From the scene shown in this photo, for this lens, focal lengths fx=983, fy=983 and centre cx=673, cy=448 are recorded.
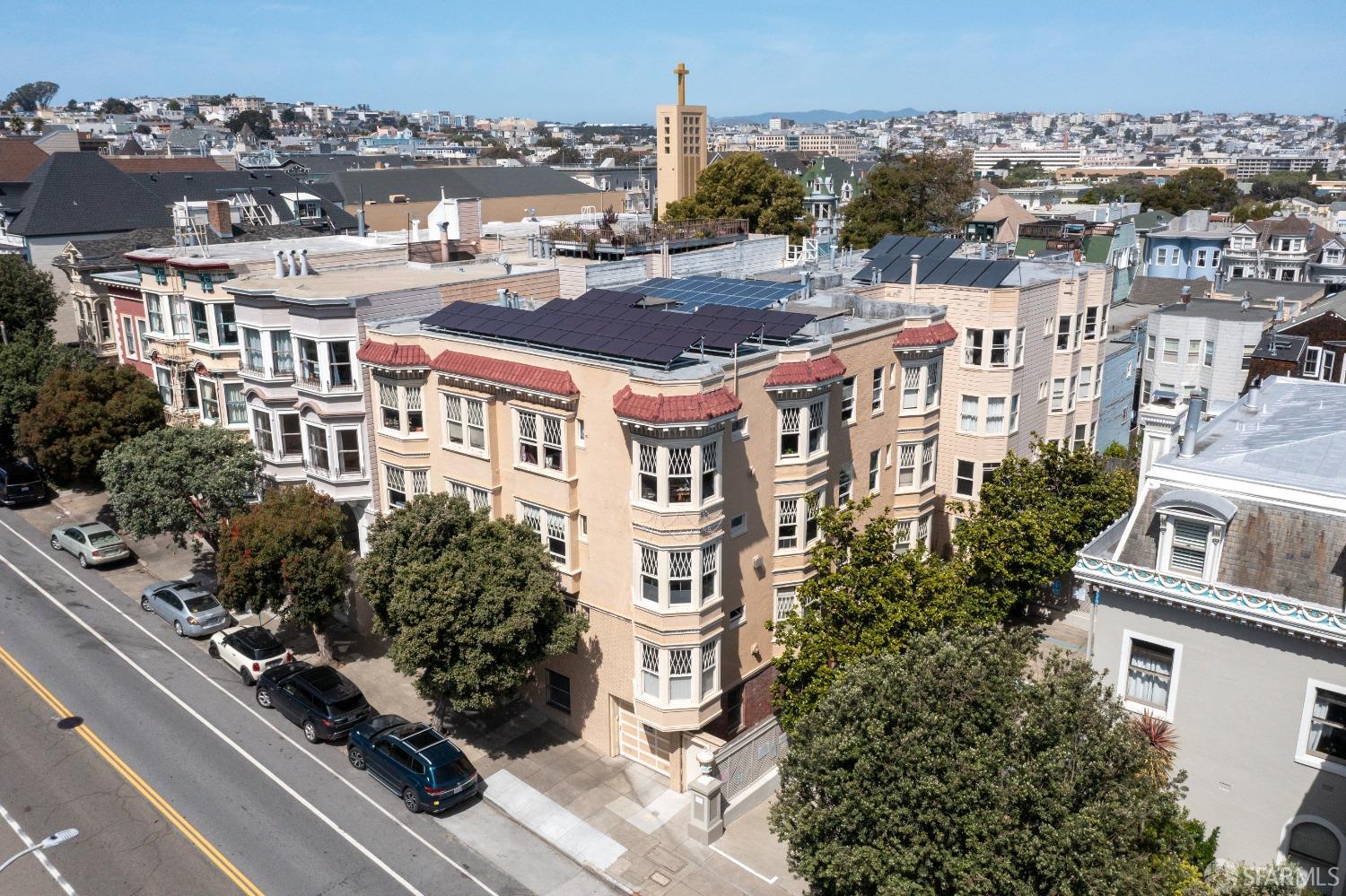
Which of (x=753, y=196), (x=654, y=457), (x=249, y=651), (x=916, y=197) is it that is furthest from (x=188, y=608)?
(x=916, y=197)

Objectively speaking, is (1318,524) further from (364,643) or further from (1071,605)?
(364,643)

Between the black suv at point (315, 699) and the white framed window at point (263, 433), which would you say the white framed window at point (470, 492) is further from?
the white framed window at point (263, 433)

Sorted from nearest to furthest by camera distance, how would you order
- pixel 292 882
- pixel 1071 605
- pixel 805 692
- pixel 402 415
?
pixel 292 882, pixel 805 692, pixel 402 415, pixel 1071 605

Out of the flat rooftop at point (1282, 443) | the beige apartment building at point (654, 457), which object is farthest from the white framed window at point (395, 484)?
the flat rooftop at point (1282, 443)

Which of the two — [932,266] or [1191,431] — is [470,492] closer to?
[1191,431]

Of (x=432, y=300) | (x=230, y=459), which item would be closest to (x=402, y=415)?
(x=432, y=300)
